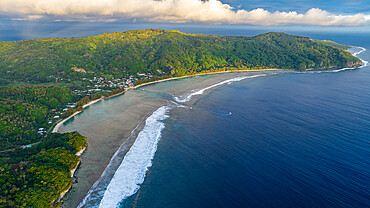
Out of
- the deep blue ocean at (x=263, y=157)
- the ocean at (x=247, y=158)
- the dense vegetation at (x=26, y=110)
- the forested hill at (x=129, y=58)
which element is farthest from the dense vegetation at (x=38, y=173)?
the forested hill at (x=129, y=58)

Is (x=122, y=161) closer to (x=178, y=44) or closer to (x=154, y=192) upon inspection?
(x=154, y=192)

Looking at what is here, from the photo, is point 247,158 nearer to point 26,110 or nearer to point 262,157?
point 262,157

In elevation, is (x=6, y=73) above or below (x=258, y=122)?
below

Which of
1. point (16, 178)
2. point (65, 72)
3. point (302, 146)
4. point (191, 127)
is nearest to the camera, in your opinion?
point (16, 178)

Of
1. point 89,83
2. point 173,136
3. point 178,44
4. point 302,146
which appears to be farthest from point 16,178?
point 178,44

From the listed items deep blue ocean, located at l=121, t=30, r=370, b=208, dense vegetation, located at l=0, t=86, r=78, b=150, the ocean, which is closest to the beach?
the ocean

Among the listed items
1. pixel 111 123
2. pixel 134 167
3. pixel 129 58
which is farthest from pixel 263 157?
pixel 129 58

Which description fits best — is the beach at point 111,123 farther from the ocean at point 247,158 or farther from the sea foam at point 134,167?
the ocean at point 247,158
